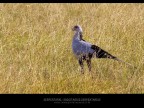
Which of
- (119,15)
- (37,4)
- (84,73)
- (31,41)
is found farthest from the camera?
(37,4)

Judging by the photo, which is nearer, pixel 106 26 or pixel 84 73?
pixel 84 73

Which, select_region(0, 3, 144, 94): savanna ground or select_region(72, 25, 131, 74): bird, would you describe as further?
select_region(72, 25, 131, 74): bird

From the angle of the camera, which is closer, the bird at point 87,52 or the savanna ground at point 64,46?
the savanna ground at point 64,46

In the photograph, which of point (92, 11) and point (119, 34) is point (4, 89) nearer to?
point (119, 34)

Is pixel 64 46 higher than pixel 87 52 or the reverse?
higher

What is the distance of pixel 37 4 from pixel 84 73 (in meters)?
3.93

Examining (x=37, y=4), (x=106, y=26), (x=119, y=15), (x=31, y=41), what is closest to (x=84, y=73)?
(x=31, y=41)

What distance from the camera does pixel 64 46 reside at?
8164 mm

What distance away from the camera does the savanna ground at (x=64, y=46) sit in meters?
6.68

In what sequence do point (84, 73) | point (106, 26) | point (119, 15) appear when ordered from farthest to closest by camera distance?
1. point (119, 15)
2. point (106, 26)
3. point (84, 73)

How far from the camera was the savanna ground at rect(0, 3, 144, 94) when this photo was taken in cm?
668

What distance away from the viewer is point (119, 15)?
9.77 m

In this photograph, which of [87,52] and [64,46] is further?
[64,46]
